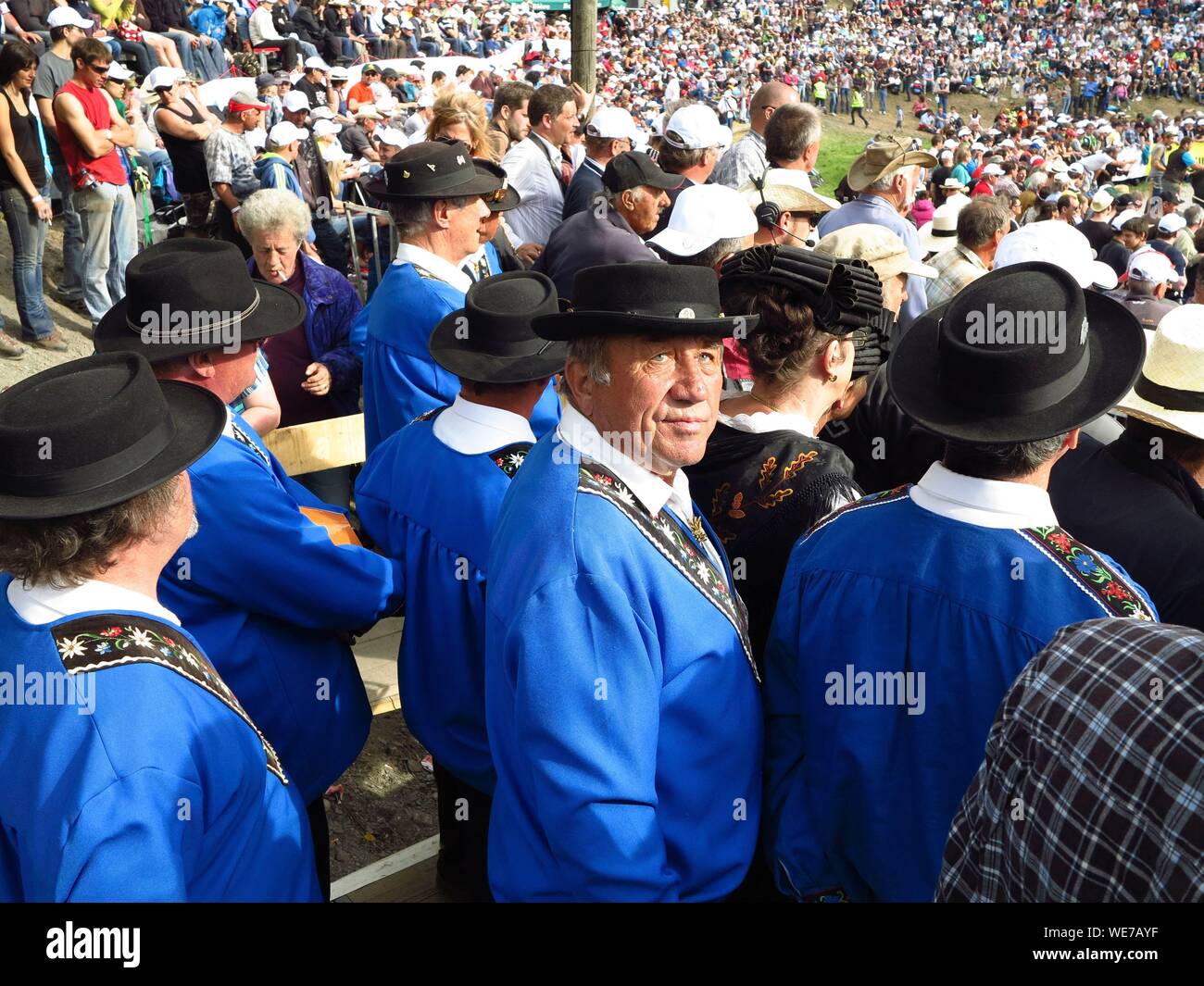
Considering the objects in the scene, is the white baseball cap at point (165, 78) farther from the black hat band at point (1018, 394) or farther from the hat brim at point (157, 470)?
the black hat band at point (1018, 394)

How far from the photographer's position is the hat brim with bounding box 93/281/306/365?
280 cm

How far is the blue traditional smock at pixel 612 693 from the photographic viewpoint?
72.1 inches

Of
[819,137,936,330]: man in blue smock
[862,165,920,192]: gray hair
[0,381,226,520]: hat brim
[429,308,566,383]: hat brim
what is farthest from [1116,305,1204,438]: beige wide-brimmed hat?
[862,165,920,192]: gray hair

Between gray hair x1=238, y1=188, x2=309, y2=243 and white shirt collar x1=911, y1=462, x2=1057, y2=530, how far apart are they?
3.64 meters

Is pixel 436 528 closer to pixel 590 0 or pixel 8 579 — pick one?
pixel 8 579

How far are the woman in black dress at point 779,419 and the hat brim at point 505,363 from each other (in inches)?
19.1

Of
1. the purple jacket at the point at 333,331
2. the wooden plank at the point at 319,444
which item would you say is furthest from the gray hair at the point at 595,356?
the purple jacket at the point at 333,331

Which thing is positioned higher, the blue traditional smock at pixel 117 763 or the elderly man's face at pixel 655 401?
the elderly man's face at pixel 655 401

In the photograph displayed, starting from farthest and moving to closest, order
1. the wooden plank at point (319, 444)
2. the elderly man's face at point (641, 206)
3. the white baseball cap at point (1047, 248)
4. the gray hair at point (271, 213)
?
the elderly man's face at point (641, 206)
the white baseball cap at point (1047, 248)
the gray hair at point (271, 213)
the wooden plank at point (319, 444)

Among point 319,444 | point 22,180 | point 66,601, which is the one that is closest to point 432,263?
point 319,444

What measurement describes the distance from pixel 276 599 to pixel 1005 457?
1.66 m

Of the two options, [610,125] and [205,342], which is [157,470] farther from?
[610,125]
